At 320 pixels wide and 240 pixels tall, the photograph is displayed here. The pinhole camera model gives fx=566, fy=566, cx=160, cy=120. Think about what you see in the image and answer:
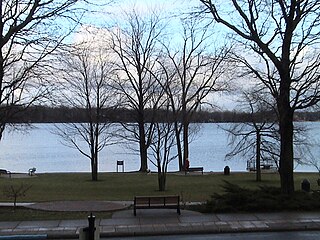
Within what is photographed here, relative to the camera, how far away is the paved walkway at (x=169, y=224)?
14547mm

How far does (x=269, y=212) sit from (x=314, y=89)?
5.97 m

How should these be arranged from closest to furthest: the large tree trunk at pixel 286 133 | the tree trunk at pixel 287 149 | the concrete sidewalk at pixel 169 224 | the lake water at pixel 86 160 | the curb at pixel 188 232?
1. the curb at pixel 188 232
2. the concrete sidewalk at pixel 169 224
3. the large tree trunk at pixel 286 133
4. the tree trunk at pixel 287 149
5. the lake water at pixel 86 160

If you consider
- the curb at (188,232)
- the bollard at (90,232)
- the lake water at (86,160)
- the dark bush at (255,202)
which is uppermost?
the bollard at (90,232)

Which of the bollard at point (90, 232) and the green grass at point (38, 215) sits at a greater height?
the bollard at point (90, 232)

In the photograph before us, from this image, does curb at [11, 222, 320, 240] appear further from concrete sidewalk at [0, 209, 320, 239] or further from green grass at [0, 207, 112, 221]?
green grass at [0, 207, 112, 221]

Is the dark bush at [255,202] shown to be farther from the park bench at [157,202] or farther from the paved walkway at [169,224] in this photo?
the park bench at [157,202]

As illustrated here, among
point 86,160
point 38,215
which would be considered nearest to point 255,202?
point 38,215

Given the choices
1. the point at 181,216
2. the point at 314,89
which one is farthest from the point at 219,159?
the point at 181,216

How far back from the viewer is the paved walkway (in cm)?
1455

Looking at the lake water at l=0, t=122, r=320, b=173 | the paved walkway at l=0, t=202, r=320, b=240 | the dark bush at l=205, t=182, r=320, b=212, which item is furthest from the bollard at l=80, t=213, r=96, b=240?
the lake water at l=0, t=122, r=320, b=173

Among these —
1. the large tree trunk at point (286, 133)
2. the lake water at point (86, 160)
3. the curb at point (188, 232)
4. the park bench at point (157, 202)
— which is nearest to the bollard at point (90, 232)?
the curb at point (188, 232)

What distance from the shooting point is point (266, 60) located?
69.4 ft

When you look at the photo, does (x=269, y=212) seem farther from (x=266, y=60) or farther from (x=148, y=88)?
(x=148, y=88)

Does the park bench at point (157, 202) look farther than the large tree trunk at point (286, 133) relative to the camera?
No
